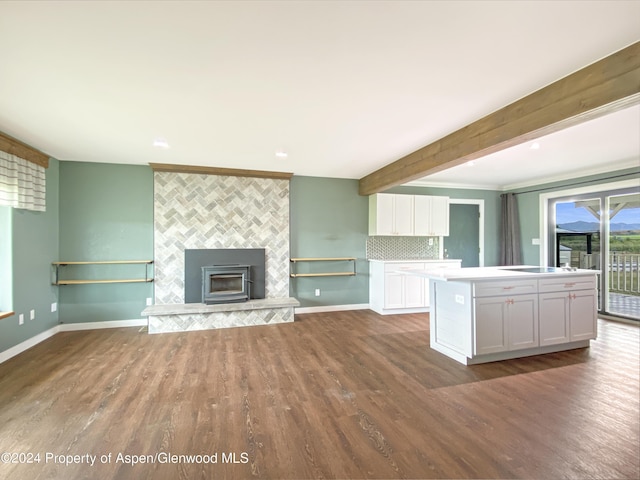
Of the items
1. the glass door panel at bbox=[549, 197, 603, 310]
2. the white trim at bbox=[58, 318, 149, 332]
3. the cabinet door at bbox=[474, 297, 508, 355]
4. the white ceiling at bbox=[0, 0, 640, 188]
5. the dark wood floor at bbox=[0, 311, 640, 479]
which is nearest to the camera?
the white ceiling at bbox=[0, 0, 640, 188]

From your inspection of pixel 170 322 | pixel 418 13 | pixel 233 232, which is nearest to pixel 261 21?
pixel 418 13

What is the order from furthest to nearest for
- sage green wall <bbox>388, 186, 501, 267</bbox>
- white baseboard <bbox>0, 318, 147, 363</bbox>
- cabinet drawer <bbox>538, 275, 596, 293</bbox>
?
sage green wall <bbox>388, 186, 501, 267</bbox>
white baseboard <bbox>0, 318, 147, 363</bbox>
cabinet drawer <bbox>538, 275, 596, 293</bbox>

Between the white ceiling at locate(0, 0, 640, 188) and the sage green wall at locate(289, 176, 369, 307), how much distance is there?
1.85 metres

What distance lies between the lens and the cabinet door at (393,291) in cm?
499

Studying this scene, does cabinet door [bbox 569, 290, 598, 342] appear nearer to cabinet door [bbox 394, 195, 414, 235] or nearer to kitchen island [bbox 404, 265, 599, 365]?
kitchen island [bbox 404, 265, 599, 365]

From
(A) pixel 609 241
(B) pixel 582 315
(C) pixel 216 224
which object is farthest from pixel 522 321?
(C) pixel 216 224

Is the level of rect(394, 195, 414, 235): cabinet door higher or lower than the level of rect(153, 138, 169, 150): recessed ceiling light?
lower

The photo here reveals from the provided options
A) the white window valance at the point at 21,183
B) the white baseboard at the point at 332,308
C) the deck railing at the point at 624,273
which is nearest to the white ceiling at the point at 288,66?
the white window valance at the point at 21,183

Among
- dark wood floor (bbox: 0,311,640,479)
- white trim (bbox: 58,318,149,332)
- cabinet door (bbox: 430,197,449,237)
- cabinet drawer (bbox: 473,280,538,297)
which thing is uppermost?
cabinet door (bbox: 430,197,449,237)

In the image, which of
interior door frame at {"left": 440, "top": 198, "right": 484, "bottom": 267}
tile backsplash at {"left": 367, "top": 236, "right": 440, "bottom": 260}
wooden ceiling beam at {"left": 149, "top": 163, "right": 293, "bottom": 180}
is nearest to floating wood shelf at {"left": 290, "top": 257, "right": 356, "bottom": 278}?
tile backsplash at {"left": 367, "top": 236, "right": 440, "bottom": 260}

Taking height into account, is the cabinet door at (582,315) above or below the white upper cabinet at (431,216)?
below

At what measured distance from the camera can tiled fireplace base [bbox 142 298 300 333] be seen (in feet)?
13.3

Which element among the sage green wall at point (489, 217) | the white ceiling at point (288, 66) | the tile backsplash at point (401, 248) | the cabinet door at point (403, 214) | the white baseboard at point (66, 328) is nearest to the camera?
the white ceiling at point (288, 66)

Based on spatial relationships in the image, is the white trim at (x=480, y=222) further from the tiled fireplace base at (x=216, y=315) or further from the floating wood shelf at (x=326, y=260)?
the tiled fireplace base at (x=216, y=315)
